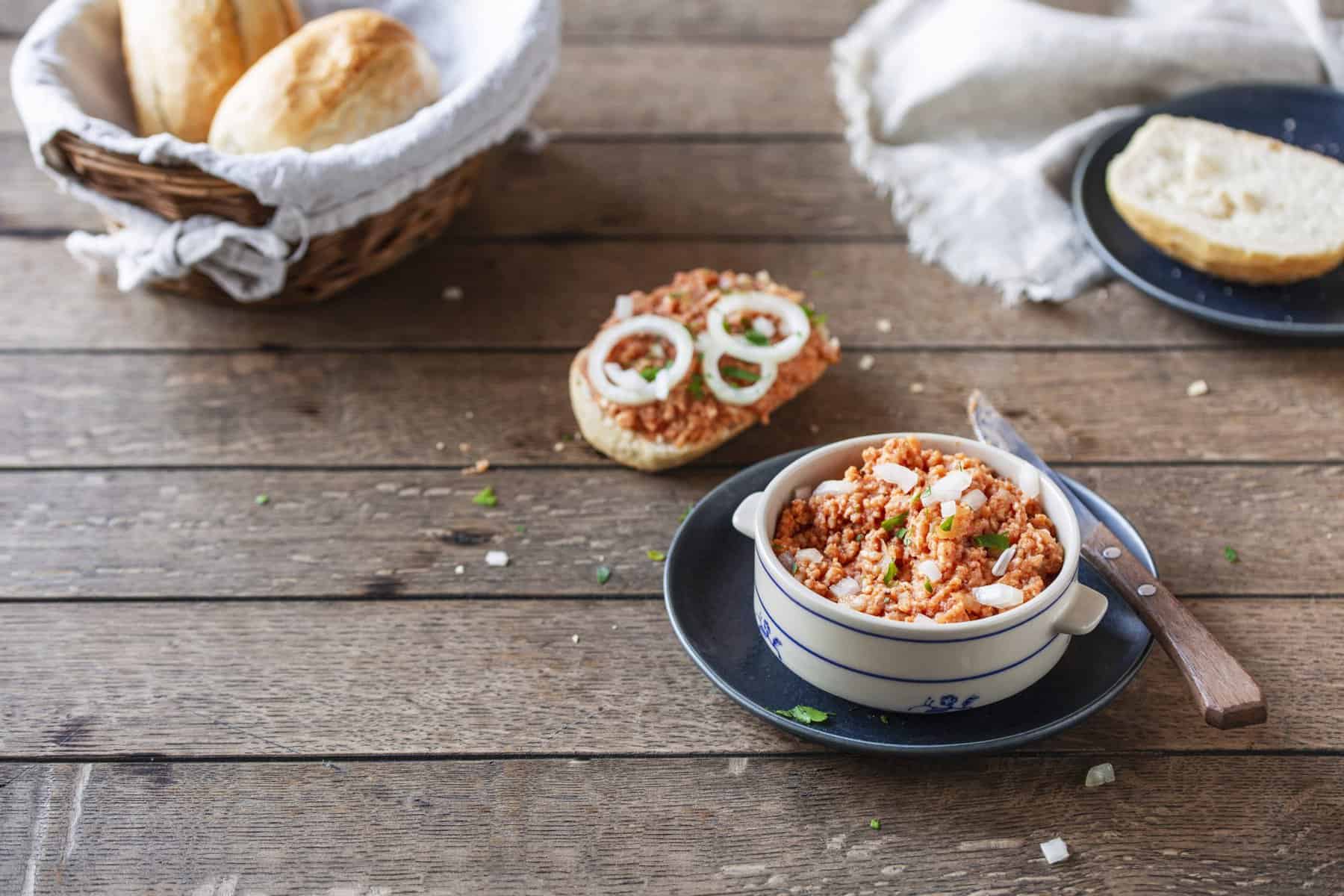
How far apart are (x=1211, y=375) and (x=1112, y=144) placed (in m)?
0.52

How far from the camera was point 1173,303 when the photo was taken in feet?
6.07

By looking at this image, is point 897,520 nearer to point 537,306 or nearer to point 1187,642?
point 1187,642

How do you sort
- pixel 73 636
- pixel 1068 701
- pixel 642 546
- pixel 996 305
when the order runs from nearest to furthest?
pixel 1068 701, pixel 73 636, pixel 642 546, pixel 996 305

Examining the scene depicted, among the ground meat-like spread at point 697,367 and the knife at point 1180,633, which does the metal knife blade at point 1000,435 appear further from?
the ground meat-like spread at point 697,367

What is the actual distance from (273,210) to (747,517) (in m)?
0.87

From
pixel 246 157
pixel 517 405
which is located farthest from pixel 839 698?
pixel 246 157

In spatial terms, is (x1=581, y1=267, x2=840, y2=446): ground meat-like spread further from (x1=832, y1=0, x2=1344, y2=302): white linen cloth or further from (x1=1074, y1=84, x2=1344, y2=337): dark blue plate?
(x1=1074, y1=84, x2=1344, y2=337): dark blue plate

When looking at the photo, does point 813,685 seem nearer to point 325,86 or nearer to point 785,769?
point 785,769

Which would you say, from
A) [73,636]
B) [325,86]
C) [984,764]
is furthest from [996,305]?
[73,636]

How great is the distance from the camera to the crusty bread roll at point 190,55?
6.09 ft

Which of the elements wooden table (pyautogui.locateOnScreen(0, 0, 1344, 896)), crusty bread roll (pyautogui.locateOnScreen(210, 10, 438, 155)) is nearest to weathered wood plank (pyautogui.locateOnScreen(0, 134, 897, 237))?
wooden table (pyautogui.locateOnScreen(0, 0, 1344, 896))

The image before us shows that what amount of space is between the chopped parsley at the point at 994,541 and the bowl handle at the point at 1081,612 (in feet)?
0.26

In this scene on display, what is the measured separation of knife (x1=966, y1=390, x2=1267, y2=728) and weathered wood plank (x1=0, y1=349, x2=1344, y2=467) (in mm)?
306

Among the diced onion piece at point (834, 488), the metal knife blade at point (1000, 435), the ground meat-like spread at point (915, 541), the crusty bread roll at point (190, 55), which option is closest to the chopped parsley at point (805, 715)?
the ground meat-like spread at point (915, 541)
